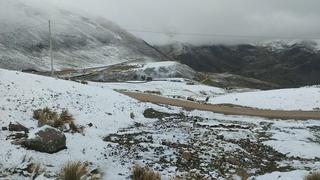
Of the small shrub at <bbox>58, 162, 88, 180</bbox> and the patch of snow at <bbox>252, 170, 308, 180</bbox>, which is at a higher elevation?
the small shrub at <bbox>58, 162, 88, 180</bbox>

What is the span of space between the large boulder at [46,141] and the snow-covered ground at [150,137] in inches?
10.8

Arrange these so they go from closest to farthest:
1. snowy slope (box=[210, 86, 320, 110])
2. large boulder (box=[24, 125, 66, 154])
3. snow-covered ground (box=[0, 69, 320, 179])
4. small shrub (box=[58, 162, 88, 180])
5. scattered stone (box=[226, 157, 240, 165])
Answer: small shrub (box=[58, 162, 88, 180]) → large boulder (box=[24, 125, 66, 154]) → snow-covered ground (box=[0, 69, 320, 179]) → scattered stone (box=[226, 157, 240, 165]) → snowy slope (box=[210, 86, 320, 110])

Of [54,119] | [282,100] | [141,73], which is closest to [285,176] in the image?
[54,119]

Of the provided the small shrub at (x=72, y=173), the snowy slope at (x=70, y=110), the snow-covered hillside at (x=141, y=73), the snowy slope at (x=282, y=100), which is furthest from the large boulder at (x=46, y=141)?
the snow-covered hillside at (x=141, y=73)

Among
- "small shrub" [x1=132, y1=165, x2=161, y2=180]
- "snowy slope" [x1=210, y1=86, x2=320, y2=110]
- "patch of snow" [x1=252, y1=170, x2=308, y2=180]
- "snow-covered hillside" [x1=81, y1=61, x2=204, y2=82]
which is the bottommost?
"patch of snow" [x1=252, y1=170, x2=308, y2=180]

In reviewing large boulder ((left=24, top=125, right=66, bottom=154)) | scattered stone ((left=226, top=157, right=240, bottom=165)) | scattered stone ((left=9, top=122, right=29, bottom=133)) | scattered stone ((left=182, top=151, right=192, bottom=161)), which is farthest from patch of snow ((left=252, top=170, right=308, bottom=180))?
scattered stone ((left=9, top=122, right=29, bottom=133))

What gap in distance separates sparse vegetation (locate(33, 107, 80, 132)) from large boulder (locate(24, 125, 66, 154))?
313cm

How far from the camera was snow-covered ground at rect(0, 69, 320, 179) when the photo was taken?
61.9 feet

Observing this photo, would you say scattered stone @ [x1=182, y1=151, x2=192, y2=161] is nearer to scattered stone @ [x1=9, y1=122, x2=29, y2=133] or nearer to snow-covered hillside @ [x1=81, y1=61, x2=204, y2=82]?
scattered stone @ [x1=9, y1=122, x2=29, y2=133]

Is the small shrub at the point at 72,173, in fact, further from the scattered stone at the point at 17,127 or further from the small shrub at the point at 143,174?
the scattered stone at the point at 17,127

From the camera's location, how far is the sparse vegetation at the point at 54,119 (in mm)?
22728

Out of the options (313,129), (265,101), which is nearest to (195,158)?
(313,129)

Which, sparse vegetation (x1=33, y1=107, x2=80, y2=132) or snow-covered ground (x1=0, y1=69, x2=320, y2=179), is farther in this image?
sparse vegetation (x1=33, y1=107, x2=80, y2=132)

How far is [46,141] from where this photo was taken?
18719mm
